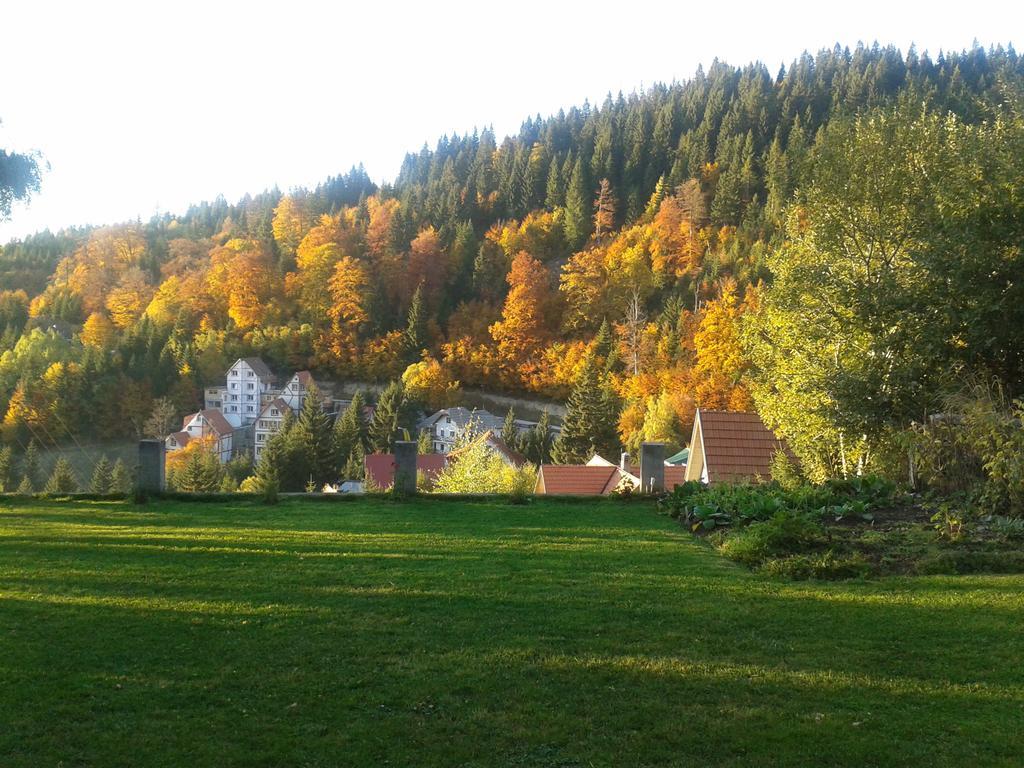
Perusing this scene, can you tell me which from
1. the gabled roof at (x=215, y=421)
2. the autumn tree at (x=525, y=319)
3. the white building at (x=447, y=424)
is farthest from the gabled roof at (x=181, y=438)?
the autumn tree at (x=525, y=319)

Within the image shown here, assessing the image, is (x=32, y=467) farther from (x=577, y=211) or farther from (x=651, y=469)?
(x=577, y=211)

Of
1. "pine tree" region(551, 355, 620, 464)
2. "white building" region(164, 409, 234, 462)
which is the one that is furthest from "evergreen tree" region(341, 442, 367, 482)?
"white building" region(164, 409, 234, 462)

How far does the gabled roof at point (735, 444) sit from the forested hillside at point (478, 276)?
26.9m

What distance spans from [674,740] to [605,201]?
10385 cm

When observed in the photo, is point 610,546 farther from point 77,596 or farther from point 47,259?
point 47,259

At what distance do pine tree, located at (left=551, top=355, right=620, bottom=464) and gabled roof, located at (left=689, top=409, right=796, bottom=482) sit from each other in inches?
1287

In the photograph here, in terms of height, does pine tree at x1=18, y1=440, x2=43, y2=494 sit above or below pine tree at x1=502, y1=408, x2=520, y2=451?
below

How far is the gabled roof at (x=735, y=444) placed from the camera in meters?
20.3

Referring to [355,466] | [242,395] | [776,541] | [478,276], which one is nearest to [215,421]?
[242,395]

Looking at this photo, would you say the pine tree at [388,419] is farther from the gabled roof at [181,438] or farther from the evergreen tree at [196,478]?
the evergreen tree at [196,478]

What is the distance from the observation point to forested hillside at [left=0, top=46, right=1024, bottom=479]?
6350 centimetres

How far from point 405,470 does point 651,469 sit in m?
4.10

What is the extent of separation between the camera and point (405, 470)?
40.3 feet

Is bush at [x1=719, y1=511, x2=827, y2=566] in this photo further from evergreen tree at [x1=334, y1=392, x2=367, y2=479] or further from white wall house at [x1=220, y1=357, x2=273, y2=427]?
white wall house at [x1=220, y1=357, x2=273, y2=427]
